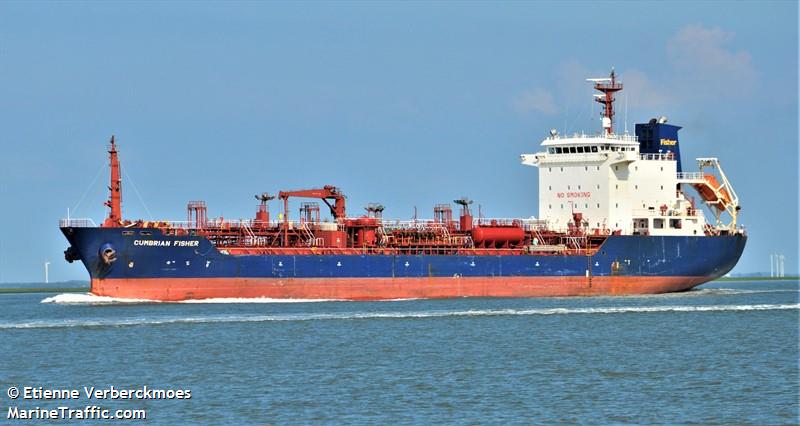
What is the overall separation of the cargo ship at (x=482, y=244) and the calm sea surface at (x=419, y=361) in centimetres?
242

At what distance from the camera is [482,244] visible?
56.2 meters

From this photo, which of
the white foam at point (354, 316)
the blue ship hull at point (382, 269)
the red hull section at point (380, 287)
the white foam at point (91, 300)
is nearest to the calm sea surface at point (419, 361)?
the white foam at point (354, 316)

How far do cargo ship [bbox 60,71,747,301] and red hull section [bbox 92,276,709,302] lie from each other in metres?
0.05

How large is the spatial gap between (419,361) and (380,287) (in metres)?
22.5

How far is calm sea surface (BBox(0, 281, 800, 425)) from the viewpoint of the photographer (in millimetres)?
23812

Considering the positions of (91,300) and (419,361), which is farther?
(91,300)

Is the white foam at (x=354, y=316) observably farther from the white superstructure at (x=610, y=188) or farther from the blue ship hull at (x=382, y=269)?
the white superstructure at (x=610, y=188)

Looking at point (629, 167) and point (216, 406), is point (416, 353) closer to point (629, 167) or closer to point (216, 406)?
point (216, 406)

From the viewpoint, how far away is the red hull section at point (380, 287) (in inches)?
1944

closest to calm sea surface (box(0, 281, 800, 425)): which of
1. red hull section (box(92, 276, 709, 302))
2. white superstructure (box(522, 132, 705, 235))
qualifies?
red hull section (box(92, 276, 709, 302))

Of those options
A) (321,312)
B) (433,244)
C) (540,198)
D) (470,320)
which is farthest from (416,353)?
(540,198)

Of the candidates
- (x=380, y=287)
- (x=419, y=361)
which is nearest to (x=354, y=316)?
(x=380, y=287)

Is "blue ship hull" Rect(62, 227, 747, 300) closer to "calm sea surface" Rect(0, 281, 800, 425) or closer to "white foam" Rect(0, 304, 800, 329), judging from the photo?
"calm sea surface" Rect(0, 281, 800, 425)

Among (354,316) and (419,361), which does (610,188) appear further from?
(419,361)
